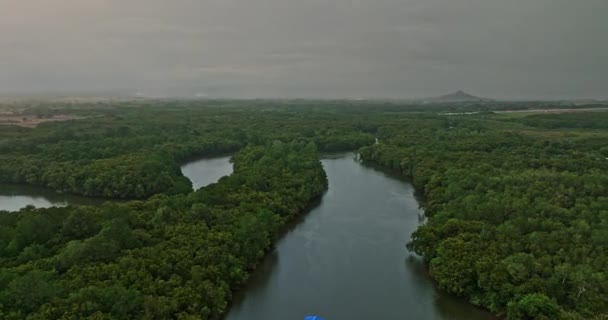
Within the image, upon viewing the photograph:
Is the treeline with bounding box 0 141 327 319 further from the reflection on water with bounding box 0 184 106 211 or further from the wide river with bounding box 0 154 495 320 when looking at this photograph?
the reflection on water with bounding box 0 184 106 211

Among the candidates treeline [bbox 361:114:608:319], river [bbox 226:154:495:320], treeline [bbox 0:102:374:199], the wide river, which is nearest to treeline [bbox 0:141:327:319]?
river [bbox 226:154:495:320]

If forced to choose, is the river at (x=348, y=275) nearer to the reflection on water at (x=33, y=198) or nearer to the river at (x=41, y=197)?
the river at (x=41, y=197)

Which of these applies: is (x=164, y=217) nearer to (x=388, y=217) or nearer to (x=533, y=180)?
(x=388, y=217)

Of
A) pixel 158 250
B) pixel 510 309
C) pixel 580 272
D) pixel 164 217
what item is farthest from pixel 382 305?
pixel 164 217


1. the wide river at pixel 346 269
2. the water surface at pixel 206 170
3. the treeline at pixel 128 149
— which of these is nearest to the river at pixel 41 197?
the water surface at pixel 206 170

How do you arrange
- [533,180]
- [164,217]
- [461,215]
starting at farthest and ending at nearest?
[533,180], [461,215], [164,217]
